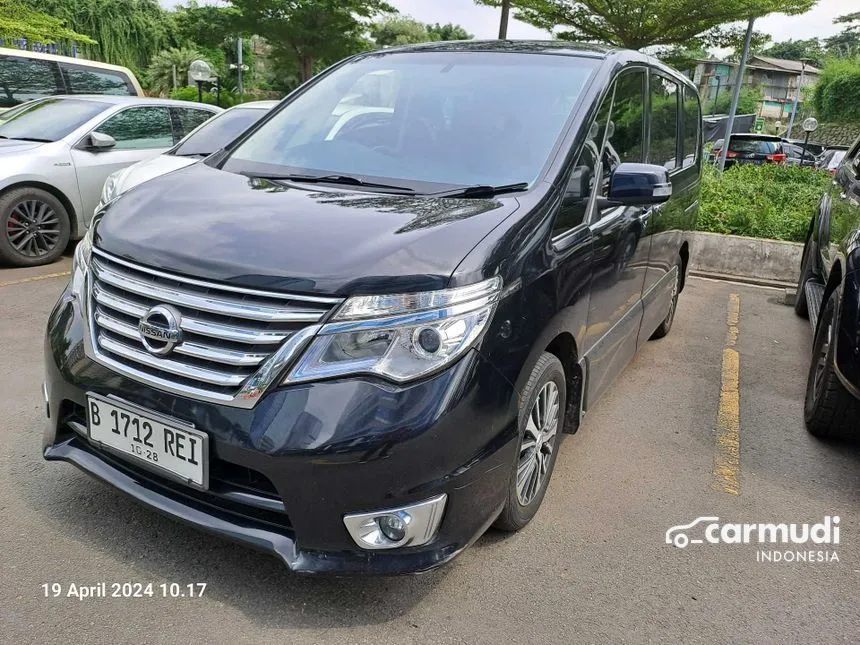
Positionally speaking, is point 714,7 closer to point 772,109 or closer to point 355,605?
point 355,605

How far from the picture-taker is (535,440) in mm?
2547

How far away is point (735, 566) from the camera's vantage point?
2.62 m

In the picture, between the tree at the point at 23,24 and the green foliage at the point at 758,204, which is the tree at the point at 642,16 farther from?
the tree at the point at 23,24

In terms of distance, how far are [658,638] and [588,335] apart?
1.16 m

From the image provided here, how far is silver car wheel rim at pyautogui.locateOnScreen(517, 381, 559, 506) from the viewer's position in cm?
249

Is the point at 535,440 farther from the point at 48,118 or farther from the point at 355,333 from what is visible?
the point at 48,118

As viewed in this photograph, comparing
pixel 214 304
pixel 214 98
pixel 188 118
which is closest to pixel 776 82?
pixel 214 98

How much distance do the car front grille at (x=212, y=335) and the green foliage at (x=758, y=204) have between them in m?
6.38

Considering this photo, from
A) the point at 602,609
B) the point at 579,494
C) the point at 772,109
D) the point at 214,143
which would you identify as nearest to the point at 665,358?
the point at 579,494

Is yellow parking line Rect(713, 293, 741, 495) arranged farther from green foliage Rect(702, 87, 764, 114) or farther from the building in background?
the building in background

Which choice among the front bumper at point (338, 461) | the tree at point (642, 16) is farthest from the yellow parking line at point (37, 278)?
the tree at point (642, 16)

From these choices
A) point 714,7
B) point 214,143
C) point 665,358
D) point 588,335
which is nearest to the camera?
point 588,335

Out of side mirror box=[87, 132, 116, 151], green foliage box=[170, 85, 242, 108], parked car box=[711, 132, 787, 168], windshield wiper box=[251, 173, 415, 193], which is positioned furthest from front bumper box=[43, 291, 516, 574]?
green foliage box=[170, 85, 242, 108]
